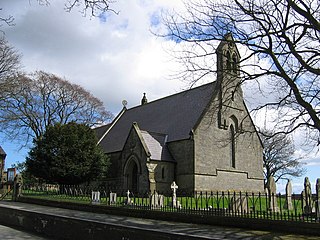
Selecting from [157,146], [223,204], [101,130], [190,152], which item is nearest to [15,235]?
[223,204]

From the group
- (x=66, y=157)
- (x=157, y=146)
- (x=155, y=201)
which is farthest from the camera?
(x=157, y=146)

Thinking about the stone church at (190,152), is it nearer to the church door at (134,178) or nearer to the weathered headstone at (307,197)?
the church door at (134,178)

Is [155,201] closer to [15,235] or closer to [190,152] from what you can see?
[15,235]

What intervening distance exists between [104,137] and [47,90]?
29.5ft

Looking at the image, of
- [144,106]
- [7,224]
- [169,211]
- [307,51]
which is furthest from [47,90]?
[307,51]

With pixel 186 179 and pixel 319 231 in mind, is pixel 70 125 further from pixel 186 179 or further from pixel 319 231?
pixel 319 231

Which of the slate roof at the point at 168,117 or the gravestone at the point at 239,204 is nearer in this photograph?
the gravestone at the point at 239,204

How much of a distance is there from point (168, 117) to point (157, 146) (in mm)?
5130

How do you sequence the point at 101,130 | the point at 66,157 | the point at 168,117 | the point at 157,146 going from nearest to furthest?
1. the point at 66,157
2. the point at 157,146
3. the point at 168,117
4. the point at 101,130

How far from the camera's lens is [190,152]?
101 feet

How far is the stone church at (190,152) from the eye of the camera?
100 ft

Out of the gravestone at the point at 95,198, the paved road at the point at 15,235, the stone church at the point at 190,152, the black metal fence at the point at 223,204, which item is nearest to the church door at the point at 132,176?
the stone church at the point at 190,152

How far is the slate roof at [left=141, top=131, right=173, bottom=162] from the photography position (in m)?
31.5

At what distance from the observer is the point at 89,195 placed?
65.1ft
